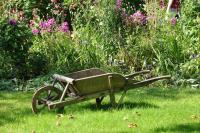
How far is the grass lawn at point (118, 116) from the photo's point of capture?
21.0 feet

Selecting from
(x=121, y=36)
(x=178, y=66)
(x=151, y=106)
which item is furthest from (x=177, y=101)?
(x=121, y=36)

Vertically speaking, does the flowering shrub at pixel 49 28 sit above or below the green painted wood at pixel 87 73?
above

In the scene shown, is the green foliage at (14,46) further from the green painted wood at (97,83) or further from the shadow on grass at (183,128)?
the shadow on grass at (183,128)

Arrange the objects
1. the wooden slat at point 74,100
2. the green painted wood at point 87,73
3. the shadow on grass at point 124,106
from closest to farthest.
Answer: the wooden slat at point 74,100
the shadow on grass at point 124,106
the green painted wood at point 87,73

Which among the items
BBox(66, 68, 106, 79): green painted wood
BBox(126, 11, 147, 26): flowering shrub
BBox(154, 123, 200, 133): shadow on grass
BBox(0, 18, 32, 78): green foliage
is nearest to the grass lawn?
BBox(154, 123, 200, 133): shadow on grass

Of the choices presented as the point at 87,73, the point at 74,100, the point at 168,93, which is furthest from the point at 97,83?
the point at 168,93

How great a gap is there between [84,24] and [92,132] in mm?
5354

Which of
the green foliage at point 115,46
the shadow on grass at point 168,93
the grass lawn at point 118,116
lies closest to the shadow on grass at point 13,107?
the grass lawn at point 118,116

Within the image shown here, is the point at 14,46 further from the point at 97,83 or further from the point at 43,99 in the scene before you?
the point at 97,83

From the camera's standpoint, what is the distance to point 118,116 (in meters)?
6.93

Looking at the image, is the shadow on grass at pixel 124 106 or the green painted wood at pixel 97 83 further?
the shadow on grass at pixel 124 106

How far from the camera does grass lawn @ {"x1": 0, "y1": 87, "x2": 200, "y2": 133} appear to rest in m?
6.40

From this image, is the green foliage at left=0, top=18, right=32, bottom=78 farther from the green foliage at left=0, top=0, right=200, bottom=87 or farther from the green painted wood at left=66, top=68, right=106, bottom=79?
the green painted wood at left=66, top=68, right=106, bottom=79

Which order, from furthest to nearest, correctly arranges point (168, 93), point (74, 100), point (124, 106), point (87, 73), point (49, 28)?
point (49, 28)
point (168, 93)
point (87, 73)
point (124, 106)
point (74, 100)
